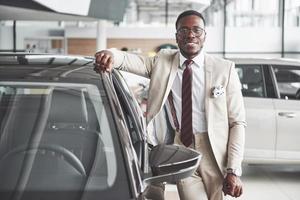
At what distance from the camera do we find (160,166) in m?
1.94

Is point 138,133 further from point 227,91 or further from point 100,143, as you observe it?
point 227,91

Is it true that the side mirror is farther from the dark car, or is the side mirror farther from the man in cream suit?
the man in cream suit

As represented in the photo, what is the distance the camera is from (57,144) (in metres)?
2.08

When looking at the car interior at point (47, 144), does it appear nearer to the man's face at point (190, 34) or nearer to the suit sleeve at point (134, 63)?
the suit sleeve at point (134, 63)

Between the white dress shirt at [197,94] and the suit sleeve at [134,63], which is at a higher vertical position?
the suit sleeve at [134,63]

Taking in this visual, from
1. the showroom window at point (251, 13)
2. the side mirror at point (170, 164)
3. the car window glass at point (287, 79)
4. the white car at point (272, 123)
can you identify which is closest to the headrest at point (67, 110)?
the side mirror at point (170, 164)

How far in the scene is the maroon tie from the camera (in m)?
2.52

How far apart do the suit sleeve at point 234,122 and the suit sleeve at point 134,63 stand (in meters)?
0.37

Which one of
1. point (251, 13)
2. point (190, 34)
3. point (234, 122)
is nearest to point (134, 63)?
point (190, 34)

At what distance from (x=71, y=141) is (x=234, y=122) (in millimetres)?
788

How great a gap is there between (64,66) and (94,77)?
0.48ft

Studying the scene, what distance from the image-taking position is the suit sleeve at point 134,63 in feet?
8.23

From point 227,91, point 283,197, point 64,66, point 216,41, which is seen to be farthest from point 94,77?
point 216,41

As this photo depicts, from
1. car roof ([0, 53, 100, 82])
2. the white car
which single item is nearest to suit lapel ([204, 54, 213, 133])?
car roof ([0, 53, 100, 82])
